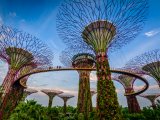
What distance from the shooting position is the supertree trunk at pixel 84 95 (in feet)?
65.4

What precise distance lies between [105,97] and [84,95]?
13.0m

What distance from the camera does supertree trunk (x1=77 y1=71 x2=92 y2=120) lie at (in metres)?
19.9

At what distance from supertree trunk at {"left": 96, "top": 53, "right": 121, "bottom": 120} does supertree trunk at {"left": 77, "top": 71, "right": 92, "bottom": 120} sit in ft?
39.6

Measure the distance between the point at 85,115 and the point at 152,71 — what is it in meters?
18.1

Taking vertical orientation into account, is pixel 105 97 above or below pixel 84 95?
below

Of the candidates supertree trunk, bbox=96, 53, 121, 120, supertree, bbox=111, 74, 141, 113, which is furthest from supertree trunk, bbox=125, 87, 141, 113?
supertree trunk, bbox=96, 53, 121, 120

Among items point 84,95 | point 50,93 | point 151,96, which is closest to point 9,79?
point 84,95

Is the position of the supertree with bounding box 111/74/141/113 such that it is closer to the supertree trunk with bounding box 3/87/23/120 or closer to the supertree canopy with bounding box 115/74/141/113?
the supertree canopy with bounding box 115/74/141/113

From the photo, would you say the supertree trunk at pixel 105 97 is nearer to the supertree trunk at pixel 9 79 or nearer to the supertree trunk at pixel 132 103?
the supertree trunk at pixel 9 79

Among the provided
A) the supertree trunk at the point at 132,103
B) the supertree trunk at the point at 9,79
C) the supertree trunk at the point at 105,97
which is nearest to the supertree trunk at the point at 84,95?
the supertree trunk at the point at 105,97

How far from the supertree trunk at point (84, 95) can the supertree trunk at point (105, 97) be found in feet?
39.6

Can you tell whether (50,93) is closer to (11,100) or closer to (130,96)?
(11,100)

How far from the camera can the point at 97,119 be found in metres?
8.62

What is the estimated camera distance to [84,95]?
2119cm
